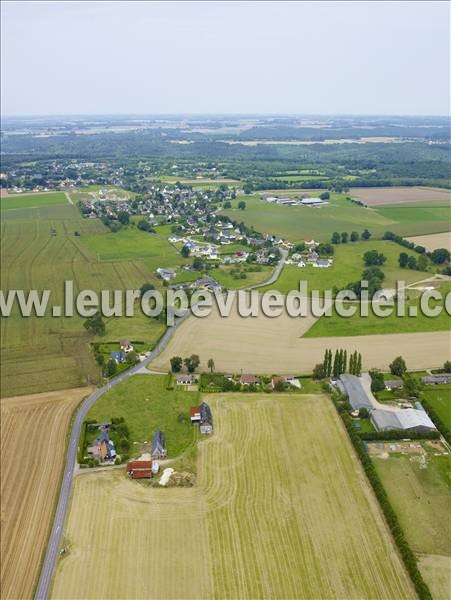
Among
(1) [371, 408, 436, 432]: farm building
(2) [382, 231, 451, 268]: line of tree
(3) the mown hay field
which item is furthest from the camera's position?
(2) [382, 231, 451, 268]: line of tree

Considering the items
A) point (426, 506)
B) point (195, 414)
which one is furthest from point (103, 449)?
point (426, 506)

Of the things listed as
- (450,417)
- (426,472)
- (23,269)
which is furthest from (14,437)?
(23,269)

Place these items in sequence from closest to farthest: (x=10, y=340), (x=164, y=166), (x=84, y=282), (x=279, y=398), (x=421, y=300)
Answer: (x=279, y=398), (x=10, y=340), (x=421, y=300), (x=84, y=282), (x=164, y=166)

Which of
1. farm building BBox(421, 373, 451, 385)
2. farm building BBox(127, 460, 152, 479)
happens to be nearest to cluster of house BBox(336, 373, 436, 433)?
farm building BBox(421, 373, 451, 385)

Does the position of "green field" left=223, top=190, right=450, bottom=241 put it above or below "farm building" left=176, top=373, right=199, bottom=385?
above

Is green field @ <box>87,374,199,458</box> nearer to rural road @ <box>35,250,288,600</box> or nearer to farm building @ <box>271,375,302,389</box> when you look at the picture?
rural road @ <box>35,250,288,600</box>

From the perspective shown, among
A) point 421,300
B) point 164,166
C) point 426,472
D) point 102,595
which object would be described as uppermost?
point 164,166

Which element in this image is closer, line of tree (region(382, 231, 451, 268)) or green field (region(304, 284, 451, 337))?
green field (region(304, 284, 451, 337))

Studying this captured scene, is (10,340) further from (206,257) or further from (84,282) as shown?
(206,257)
